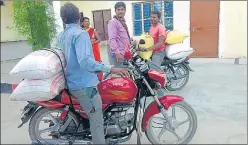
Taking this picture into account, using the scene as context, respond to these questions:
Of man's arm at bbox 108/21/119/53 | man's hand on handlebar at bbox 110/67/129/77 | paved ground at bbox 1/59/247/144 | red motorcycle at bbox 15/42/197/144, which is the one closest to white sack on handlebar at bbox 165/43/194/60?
paved ground at bbox 1/59/247/144

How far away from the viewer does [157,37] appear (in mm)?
4457

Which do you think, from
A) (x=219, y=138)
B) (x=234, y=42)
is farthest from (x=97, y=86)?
(x=234, y=42)

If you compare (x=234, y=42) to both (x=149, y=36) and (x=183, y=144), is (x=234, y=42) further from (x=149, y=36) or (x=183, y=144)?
(x=183, y=144)

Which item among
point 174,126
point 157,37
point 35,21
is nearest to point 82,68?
point 174,126

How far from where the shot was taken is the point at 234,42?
7391mm

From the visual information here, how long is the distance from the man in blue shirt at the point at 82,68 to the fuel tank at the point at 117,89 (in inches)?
4.9

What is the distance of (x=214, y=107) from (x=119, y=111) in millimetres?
1959

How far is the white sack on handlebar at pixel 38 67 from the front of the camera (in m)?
2.37

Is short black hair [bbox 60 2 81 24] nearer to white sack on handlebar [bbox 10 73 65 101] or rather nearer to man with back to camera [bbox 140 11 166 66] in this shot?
white sack on handlebar [bbox 10 73 65 101]

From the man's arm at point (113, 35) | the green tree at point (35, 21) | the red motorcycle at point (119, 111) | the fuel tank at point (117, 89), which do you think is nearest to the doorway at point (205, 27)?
the green tree at point (35, 21)

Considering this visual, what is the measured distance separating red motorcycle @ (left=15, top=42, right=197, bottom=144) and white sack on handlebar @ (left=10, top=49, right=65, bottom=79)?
32 cm

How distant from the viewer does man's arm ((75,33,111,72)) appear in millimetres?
2240

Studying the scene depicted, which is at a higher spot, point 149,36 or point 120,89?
point 149,36

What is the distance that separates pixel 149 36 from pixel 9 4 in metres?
7.22
